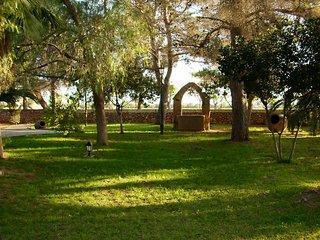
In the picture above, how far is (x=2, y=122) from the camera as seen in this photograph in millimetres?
37469

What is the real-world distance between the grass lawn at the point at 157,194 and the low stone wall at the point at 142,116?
16.8m

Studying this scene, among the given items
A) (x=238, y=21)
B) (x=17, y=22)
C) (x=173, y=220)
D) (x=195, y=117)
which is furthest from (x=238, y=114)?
(x=17, y=22)

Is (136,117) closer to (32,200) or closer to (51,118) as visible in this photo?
(51,118)

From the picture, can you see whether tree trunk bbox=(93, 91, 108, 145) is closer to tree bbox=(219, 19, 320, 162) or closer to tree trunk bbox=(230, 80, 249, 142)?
tree bbox=(219, 19, 320, 162)

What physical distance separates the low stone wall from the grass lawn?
16.8m

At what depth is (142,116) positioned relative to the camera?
117ft

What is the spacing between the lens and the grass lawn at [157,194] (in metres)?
5.96

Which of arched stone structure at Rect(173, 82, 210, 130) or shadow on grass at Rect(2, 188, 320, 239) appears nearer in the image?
shadow on grass at Rect(2, 188, 320, 239)

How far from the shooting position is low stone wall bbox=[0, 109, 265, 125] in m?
31.3

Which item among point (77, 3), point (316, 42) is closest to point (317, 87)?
point (316, 42)

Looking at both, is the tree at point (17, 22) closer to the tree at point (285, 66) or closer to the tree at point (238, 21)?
the tree at point (285, 66)

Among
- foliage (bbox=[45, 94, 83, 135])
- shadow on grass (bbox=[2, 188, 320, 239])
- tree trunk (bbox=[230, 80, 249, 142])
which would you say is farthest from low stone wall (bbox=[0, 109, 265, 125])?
shadow on grass (bbox=[2, 188, 320, 239])

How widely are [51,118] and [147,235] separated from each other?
35.4 ft

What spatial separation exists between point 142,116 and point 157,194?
2755cm
